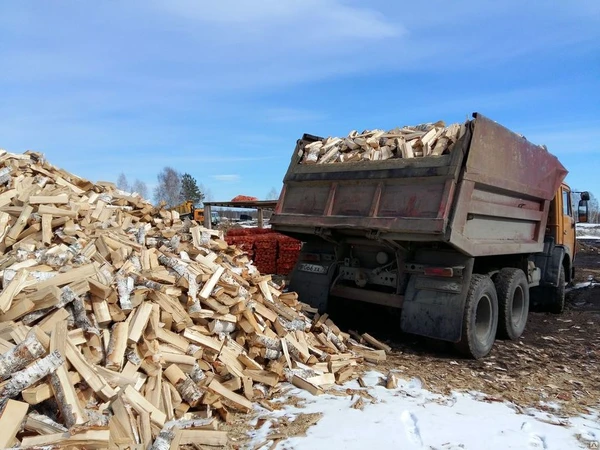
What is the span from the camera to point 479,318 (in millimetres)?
6566

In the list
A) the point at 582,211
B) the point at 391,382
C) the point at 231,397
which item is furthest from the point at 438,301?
the point at 582,211

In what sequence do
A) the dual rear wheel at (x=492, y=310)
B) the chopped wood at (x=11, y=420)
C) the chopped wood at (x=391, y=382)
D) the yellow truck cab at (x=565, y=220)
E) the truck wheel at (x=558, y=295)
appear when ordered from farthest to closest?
the truck wheel at (x=558, y=295) → the yellow truck cab at (x=565, y=220) → the dual rear wheel at (x=492, y=310) → the chopped wood at (x=391, y=382) → the chopped wood at (x=11, y=420)

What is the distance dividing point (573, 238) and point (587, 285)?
2452 mm

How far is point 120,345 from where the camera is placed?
4148 millimetres

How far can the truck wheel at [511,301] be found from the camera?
6953 millimetres

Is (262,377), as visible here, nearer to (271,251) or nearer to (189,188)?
(271,251)

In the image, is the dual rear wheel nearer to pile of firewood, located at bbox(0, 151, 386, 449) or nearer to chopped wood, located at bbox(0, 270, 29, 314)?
pile of firewood, located at bbox(0, 151, 386, 449)

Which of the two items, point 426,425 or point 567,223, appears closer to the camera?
point 426,425

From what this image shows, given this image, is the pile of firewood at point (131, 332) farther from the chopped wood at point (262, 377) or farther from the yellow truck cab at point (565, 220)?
the yellow truck cab at point (565, 220)

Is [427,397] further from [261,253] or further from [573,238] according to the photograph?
[261,253]

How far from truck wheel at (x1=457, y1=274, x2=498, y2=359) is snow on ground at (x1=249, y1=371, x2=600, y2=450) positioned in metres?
1.18

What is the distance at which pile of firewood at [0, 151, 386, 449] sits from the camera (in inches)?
135

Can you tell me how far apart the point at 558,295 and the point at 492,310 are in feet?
11.6

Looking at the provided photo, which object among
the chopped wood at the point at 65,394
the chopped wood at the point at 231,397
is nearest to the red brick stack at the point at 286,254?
the chopped wood at the point at 231,397
